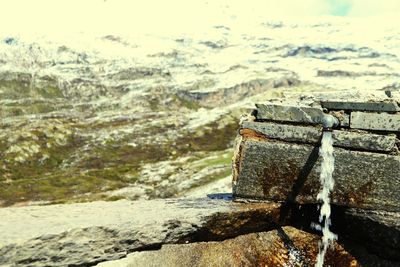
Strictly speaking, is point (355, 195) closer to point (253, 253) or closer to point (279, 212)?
point (279, 212)

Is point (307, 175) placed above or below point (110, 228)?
above

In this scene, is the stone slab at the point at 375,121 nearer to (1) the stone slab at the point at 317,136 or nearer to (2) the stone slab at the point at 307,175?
(1) the stone slab at the point at 317,136

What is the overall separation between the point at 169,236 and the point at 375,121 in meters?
4.73

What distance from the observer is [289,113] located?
1024 cm

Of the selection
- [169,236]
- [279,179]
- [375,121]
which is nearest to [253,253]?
[279,179]

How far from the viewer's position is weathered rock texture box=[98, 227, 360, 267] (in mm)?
8820

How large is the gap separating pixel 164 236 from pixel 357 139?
4262 mm

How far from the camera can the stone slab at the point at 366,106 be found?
383 inches

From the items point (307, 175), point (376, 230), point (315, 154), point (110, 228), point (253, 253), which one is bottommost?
point (253, 253)

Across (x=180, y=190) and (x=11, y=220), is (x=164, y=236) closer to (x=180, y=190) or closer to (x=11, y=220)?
(x=11, y=220)

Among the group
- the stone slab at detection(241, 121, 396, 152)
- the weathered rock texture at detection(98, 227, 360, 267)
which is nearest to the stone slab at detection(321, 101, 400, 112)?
the stone slab at detection(241, 121, 396, 152)

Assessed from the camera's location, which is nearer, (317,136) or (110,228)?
(110,228)

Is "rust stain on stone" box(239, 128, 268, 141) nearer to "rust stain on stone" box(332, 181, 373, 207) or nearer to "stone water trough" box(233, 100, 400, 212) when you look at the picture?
"stone water trough" box(233, 100, 400, 212)

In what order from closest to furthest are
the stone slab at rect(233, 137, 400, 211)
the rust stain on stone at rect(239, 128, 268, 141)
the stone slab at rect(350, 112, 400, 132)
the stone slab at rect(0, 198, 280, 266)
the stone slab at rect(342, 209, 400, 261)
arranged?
1. the stone slab at rect(0, 198, 280, 266)
2. the stone slab at rect(342, 209, 400, 261)
3. the stone slab at rect(233, 137, 400, 211)
4. the stone slab at rect(350, 112, 400, 132)
5. the rust stain on stone at rect(239, 128, 268, 141)
